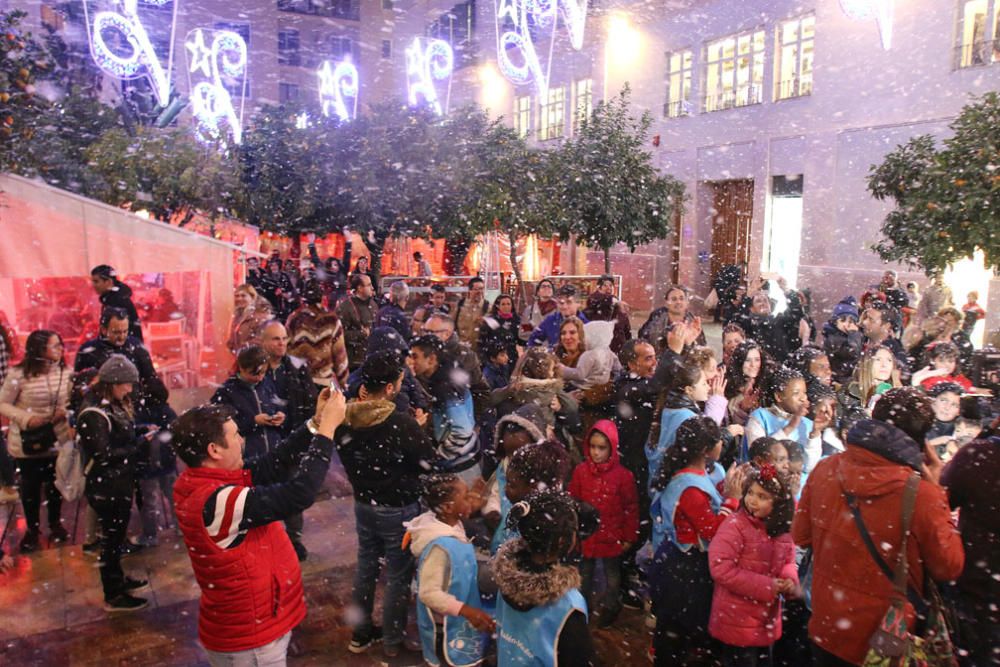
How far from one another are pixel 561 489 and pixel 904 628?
1382mm

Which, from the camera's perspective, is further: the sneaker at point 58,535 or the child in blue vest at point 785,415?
the sneaker at point 58,535

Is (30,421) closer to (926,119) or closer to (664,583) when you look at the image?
(664,583)

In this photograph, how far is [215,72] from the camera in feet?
76.2

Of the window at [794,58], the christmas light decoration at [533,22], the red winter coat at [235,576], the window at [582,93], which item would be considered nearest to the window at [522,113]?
the window at [582,93]

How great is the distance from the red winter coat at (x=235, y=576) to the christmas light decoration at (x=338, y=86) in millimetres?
23312

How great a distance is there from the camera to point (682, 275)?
70.8 ft

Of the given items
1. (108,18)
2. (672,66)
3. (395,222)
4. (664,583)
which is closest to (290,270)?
(395,222)

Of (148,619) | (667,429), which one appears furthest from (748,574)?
(148,619)

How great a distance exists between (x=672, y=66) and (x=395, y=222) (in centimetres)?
1054

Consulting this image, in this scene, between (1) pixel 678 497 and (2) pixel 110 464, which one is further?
(2) pixel 110 464

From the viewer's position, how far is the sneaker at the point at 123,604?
475 cm

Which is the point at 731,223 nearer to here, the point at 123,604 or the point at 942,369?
the point at 942,369

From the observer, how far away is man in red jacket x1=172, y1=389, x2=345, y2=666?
8.87ft

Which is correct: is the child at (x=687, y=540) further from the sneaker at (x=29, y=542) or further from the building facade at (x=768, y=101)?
the building facade at (x=768, y=101)
